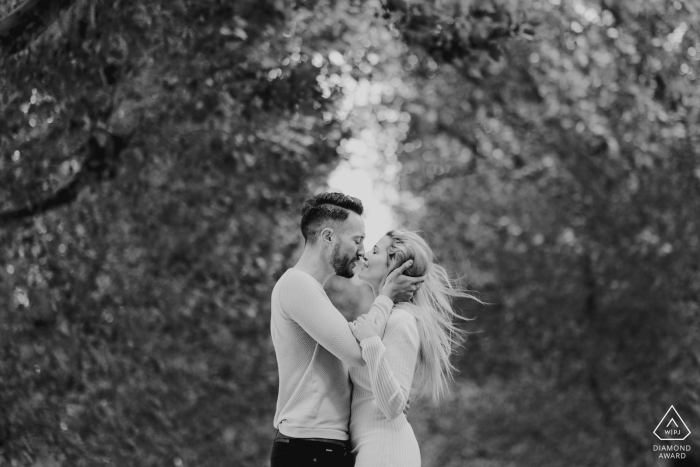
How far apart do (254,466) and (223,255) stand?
3.76 metres

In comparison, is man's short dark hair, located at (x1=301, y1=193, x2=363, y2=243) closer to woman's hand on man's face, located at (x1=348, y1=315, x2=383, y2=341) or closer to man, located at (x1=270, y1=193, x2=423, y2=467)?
man, located at (x1=270, y1=193, x2=423, y2=467)

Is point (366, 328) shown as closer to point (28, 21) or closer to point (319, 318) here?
point (319, 318)

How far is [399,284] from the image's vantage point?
155 inches

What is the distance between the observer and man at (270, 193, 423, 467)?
3615 mm

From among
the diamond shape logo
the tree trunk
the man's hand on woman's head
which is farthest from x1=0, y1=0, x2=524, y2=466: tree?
the diamond shape logo

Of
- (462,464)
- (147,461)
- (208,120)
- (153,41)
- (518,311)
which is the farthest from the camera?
(462,464)

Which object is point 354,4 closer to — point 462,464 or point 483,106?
point 483,106

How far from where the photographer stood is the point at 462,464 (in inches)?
778

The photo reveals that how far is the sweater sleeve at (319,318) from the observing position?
358cm

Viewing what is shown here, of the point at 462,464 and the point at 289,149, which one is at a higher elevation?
the point at 289,149

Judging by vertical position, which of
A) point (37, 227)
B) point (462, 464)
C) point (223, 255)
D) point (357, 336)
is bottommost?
point (462, 464)

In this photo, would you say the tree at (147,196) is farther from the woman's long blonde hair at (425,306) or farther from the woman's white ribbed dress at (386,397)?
the woman's white ribbed dress at (386,397)

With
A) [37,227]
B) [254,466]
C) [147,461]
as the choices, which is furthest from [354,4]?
[254,466]

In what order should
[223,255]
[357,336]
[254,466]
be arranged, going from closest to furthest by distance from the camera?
[357,336], [223,255], [254,466]
